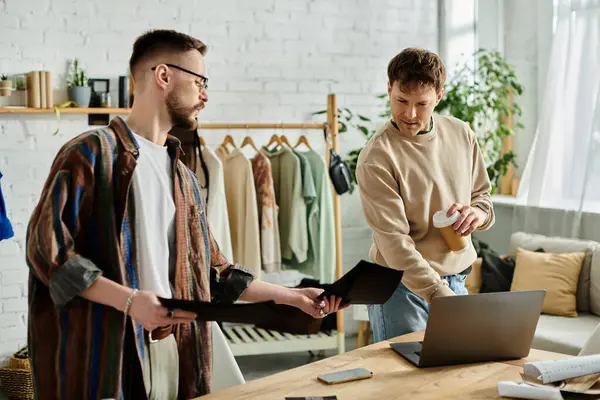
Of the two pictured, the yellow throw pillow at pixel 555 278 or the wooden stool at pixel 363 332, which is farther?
the wooden stool at pixel 363 332

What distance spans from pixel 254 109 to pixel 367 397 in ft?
11.8

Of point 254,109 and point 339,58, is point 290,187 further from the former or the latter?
point 339,58

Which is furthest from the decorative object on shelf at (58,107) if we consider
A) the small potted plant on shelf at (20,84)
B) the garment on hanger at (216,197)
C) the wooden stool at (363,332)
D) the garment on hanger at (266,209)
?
the wooden stool at (363,332)

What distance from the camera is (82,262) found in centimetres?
168

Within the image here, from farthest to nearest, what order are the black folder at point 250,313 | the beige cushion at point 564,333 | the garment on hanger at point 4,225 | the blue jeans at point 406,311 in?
the garment on hanger at point 4,225 < the beige cushion at point 564,333 < the blue jeans at point 406,311 < the black folder at point 250,313

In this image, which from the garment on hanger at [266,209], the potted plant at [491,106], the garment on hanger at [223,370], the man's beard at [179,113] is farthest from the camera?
the potted plant at [491,106]

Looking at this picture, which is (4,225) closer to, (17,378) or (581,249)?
(17,378)

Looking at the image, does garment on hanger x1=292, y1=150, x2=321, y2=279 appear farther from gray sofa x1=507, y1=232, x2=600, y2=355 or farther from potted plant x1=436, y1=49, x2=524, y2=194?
gray sofa x1=507, y1=232, x2=600, y2=355

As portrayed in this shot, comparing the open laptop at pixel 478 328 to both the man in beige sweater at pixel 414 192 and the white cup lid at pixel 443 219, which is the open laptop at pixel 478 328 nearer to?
the man in beige sweater at pixel 414 192

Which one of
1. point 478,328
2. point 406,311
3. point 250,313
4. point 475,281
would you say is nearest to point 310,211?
point 475,281

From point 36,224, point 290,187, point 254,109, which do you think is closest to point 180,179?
point 36,224

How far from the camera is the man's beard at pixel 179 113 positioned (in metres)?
1.93

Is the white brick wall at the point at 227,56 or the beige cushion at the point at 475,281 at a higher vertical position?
the white brick wall at the point at 227,56

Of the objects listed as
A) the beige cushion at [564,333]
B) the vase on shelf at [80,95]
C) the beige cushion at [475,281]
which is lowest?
the beige cushion at [564,333]
